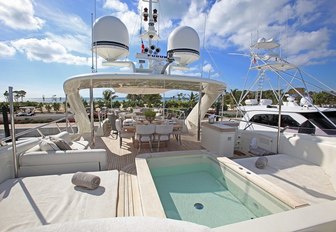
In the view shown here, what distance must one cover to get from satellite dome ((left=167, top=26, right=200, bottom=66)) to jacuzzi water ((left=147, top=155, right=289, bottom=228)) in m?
4.35

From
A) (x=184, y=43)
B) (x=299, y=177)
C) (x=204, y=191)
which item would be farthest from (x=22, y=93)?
(x=299, y=177)

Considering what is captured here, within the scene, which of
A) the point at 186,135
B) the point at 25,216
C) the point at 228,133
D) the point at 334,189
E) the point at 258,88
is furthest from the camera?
the point at 258,88

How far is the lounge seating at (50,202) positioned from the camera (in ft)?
6.04

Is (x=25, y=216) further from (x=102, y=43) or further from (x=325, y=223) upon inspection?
(x=102, y=43)

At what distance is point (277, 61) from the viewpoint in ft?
26.6

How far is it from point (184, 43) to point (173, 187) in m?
5.48

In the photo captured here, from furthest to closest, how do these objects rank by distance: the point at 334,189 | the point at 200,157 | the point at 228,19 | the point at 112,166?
the point at 228,19 → the point at 200,157 → the point at 112,166 → the point at 334,189

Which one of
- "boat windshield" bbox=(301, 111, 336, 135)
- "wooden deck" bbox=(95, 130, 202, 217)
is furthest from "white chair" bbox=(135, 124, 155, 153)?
"boat windshield" bbox=(301, 111, 336, 135)

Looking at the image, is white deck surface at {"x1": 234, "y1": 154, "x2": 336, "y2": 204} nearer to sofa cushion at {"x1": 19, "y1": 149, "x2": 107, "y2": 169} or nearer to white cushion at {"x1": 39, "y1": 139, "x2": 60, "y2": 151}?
sofa cushion at {"x1": 19, "y1": 149, "x2": 107, "y2": 169}

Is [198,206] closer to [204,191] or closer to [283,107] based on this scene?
[204,191]

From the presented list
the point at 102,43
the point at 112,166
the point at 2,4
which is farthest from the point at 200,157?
the point at 2,4

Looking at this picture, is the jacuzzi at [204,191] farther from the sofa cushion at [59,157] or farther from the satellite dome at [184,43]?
the satellite dome at [184,43]

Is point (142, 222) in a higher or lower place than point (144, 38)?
lower

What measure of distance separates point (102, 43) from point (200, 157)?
4.84 metres
